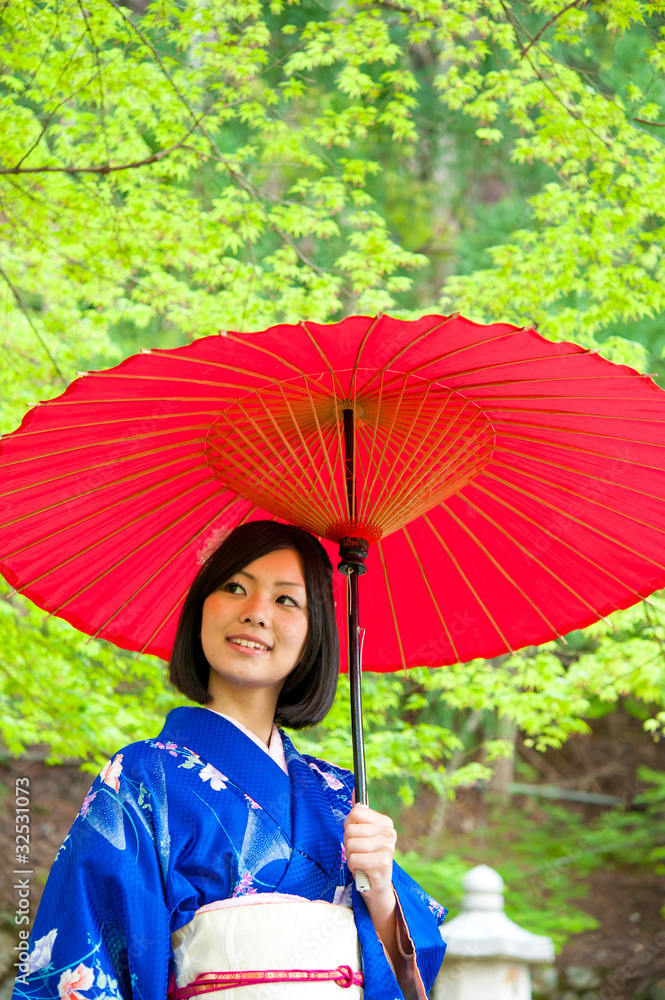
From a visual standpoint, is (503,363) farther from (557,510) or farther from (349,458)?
(557,510)

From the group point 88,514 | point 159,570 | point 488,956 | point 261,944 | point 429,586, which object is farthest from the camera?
point 488,956

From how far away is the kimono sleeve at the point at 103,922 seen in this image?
5.32 ft

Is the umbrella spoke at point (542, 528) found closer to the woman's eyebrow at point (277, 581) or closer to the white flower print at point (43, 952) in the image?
the woman's eyebrow at point (277, 581)

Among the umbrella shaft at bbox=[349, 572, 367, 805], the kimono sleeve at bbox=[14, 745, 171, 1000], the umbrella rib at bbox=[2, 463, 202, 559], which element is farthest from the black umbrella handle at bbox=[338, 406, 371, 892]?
the kimono sleeve at bbox=[14, 745, 171, 1000]

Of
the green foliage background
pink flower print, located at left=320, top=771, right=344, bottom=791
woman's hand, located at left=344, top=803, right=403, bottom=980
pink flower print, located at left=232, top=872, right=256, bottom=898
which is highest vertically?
the green foliage background

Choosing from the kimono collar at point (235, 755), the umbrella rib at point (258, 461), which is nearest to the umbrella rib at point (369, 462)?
the umbrella rib at point (258, 461)

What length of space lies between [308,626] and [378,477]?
43cm

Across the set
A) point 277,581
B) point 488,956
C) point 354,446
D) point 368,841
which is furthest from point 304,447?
point 488,956

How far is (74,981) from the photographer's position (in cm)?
161

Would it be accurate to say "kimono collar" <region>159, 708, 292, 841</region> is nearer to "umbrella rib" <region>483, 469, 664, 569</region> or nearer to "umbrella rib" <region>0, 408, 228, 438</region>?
"umbrella rib" <region>0, 408, 228, 438</region>

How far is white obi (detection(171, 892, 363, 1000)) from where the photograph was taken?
170cm

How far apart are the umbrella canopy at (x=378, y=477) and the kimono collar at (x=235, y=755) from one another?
49 centimetres

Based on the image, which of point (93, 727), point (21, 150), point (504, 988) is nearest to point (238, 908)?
point (93, 727)

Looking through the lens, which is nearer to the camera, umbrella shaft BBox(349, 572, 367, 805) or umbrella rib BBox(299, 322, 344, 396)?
umbrella rib BBox(299, 322, 344, 396)
